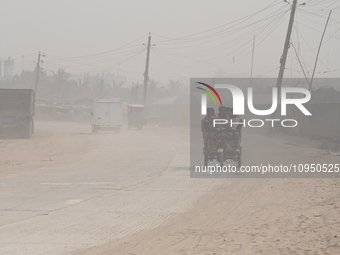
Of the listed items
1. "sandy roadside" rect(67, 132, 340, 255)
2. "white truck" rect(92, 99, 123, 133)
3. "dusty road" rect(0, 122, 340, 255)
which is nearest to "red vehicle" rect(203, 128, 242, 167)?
"dusty road" rect(0, 122, 340, 255)

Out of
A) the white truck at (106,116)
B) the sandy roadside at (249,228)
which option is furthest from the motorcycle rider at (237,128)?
the white truck at (106,116)

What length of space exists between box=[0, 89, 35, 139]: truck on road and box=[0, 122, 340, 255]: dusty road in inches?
726

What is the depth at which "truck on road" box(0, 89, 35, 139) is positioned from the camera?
33.2 meters

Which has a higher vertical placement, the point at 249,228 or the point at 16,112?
the point at 16,112

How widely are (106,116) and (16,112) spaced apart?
954 centimetres

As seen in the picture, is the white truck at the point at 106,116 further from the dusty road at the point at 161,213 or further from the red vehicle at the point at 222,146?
the red vehicle at the point at 222,146

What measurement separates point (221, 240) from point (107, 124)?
35.4 meters

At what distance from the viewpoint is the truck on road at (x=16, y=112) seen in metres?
33.2

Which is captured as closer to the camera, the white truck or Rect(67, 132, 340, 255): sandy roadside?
Rect(67, 132, 340, 255): sandy roadside

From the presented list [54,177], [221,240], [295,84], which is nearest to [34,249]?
[221,240]

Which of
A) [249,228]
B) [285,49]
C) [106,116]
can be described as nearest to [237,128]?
[249,228]

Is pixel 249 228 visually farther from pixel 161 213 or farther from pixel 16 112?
pixel 16 112

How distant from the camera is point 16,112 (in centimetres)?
3338

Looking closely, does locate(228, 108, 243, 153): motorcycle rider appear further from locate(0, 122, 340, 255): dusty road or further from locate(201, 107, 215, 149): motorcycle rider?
locate(0, 122, 340, 255): dusty road
